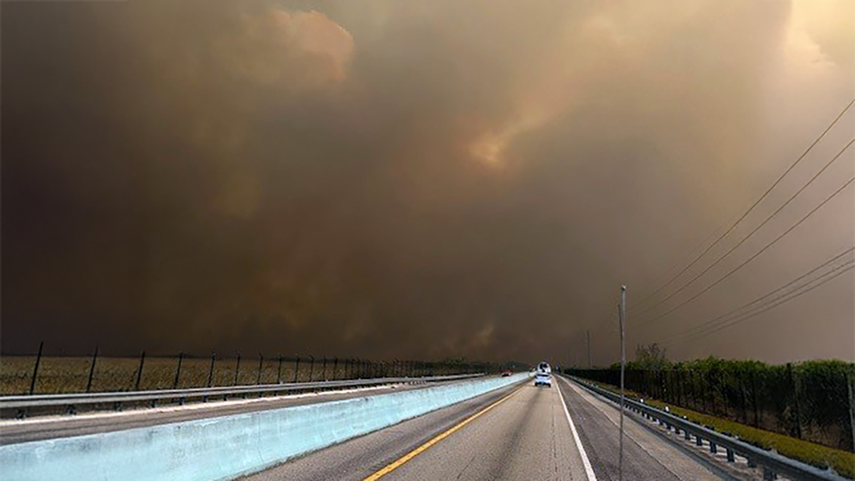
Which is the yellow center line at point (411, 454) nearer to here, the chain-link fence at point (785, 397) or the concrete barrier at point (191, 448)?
the concrete barrier at point (191, 448)

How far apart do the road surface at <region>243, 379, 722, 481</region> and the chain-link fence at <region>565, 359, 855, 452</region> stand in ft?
36.1

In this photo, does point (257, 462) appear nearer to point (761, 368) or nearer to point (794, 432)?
point (794, 432)

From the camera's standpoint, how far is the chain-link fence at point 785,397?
86.8 feet

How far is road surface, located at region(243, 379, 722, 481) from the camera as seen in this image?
10883 millimetres

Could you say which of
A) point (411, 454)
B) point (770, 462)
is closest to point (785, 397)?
point (770, 462)

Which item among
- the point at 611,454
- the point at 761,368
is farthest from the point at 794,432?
the point at 611,454

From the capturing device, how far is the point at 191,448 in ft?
28.1

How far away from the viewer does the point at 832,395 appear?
28.0m

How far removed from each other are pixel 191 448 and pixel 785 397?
112 ft

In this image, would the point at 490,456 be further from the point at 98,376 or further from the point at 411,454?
the point at 98,376

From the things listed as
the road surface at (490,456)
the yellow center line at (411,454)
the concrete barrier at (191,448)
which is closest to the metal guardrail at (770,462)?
the road surface at (490,456)

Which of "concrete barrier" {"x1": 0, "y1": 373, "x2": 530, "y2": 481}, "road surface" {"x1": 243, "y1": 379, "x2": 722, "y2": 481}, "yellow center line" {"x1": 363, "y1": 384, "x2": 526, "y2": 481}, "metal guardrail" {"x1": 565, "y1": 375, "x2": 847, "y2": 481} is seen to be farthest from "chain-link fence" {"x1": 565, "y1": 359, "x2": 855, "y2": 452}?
"concrete barrier" {"x1": 0, "y1": 373, "x2": 530, "y2": 481}

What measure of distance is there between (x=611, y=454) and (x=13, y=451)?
46.7ft

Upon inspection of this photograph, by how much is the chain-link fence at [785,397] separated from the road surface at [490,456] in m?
11.0
